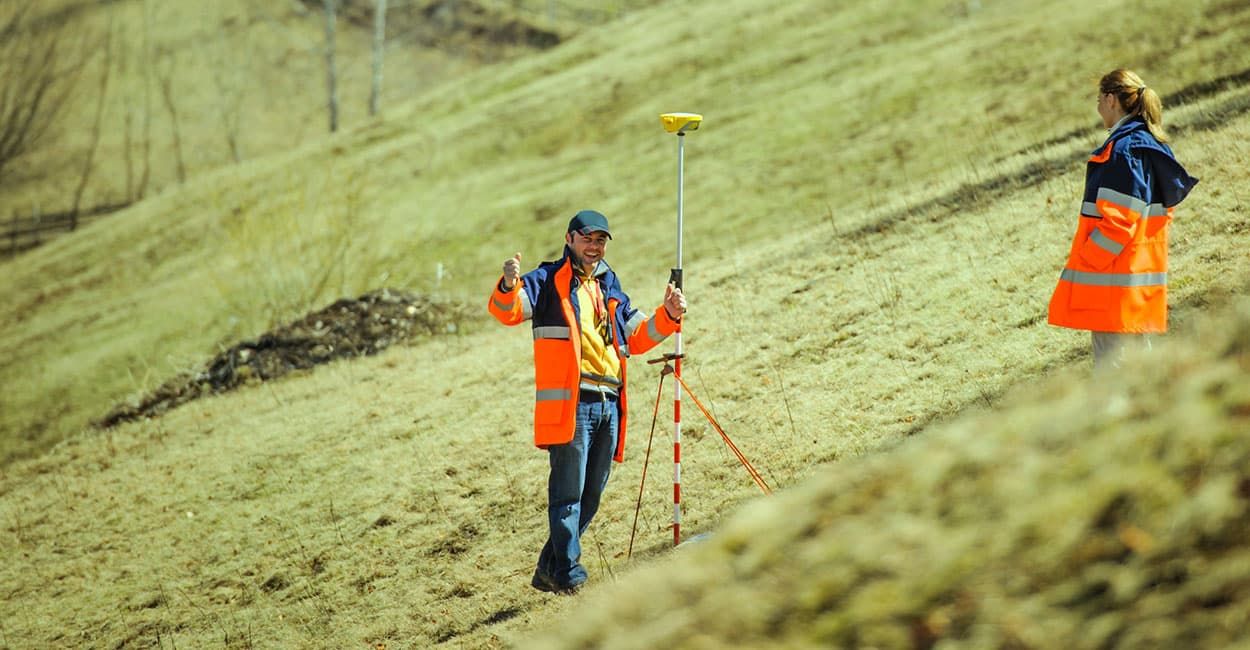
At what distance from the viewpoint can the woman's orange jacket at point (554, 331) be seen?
23.5 ft

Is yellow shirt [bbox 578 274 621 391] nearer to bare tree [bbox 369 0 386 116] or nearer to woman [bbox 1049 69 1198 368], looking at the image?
woman [bbox 1049 69 1198 368]

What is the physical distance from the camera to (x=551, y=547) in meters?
7.61

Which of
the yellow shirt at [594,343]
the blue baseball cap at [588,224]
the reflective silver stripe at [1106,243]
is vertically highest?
the blue baseball cap at [588,224]

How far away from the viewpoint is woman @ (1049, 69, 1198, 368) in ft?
22.1

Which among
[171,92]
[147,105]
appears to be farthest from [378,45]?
[171,92]

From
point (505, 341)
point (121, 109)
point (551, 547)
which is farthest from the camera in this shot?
point (121, 109)

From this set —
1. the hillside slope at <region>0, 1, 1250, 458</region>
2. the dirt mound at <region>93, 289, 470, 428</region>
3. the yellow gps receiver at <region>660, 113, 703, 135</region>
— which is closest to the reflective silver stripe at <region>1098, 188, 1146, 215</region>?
the yellow gps receiver at <region>660, 113, 703, 135</region>

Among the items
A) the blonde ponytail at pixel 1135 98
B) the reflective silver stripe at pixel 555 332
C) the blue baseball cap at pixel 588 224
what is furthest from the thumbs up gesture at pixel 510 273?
the blonde ponytail at pixel 1135 98

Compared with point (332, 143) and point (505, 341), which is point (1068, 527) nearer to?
point (505, 341)

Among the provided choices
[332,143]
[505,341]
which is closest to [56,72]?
[332,143]

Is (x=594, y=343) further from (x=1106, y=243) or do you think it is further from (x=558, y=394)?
(x=1106, y=243)

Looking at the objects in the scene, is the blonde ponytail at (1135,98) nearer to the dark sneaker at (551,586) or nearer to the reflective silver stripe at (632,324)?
the reflective silver stripe at (632,324)

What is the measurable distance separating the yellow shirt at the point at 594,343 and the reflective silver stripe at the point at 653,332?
A: 1.04 feet

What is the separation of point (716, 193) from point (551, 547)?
19.5 m
